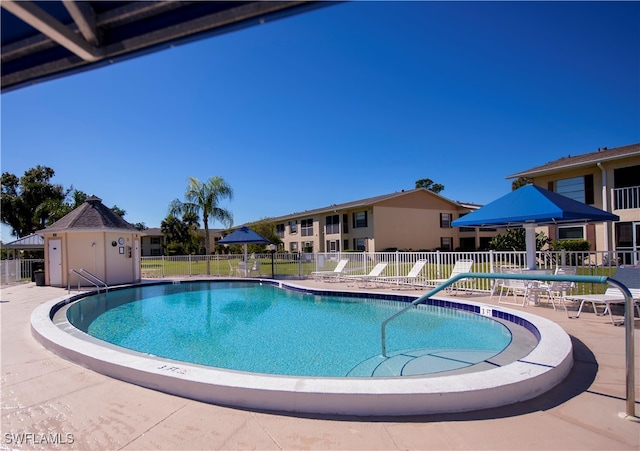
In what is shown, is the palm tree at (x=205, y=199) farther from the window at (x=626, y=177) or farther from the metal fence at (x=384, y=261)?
the window at (x=626, y=177)

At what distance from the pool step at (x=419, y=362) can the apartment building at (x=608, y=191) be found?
15.2 m

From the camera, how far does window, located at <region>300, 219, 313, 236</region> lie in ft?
126

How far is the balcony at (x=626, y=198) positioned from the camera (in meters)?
17.7

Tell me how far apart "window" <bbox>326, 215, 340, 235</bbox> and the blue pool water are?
21.0 meters

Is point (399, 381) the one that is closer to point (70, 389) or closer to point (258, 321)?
point (70, 389)

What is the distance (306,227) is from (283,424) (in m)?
35.9

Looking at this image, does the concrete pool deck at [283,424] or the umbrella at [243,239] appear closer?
the concrete pool deck at [283,424]

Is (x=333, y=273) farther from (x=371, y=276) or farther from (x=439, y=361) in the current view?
(x=439, y=361)

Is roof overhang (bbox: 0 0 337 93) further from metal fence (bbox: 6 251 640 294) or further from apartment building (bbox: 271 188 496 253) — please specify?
apartment building (bbox: 271 188 496 253)

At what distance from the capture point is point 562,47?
10539mm

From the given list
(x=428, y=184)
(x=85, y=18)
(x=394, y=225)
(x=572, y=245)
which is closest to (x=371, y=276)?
(x=572, y=245)

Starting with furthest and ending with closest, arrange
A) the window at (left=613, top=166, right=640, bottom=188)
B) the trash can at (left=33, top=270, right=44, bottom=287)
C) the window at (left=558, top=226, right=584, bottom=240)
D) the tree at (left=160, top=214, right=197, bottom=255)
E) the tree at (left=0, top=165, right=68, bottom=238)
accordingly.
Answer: the tree at (left=160, top=214, right=197, bottom=255)
the tree at (left=0, top=165, right=68, bottom=238)
the window at (left=558, top=226, right=584, bottom=240)
the window at (left=613, top=166, right=640, bottom=188)
the trash can at (left=33, top=270, right=44, bottom=287)

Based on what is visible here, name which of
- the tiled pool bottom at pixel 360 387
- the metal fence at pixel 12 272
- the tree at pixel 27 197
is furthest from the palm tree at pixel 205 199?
the tiled pool bottom at pixel 360 387

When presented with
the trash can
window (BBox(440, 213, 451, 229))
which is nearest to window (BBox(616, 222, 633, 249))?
window (BBox(440, 213, 451, 229))
